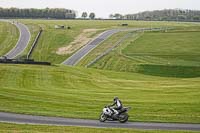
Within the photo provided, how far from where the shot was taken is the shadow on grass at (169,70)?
6975 centimetres

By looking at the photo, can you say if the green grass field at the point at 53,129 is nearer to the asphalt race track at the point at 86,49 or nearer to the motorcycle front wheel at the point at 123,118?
the motorcycle front wheel at the point at 123,118

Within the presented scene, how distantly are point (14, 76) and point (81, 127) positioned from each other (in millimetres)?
29273

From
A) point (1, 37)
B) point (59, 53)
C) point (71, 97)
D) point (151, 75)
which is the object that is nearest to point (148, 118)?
point (71, 97)

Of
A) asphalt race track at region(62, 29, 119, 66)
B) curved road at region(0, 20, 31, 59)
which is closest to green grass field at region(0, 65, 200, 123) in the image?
asphalt race track at region(62, 29, 119, 66)

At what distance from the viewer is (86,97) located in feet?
126

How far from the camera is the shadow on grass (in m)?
69.8

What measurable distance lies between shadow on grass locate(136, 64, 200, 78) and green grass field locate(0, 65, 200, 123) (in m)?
14.9

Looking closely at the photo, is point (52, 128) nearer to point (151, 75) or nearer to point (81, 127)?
point (81, 127)

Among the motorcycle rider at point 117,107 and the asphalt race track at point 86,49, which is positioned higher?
the motorcycle rider at point 117,107

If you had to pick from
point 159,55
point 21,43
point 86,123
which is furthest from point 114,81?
point 21,43

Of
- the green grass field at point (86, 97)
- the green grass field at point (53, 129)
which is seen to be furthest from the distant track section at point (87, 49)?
the green grass field at point (53, 129)

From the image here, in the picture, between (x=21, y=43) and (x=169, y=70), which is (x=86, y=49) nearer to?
(x=21, y=43)

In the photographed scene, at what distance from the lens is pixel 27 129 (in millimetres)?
25625

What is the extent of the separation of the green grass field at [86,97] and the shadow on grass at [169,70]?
49.0 ft
